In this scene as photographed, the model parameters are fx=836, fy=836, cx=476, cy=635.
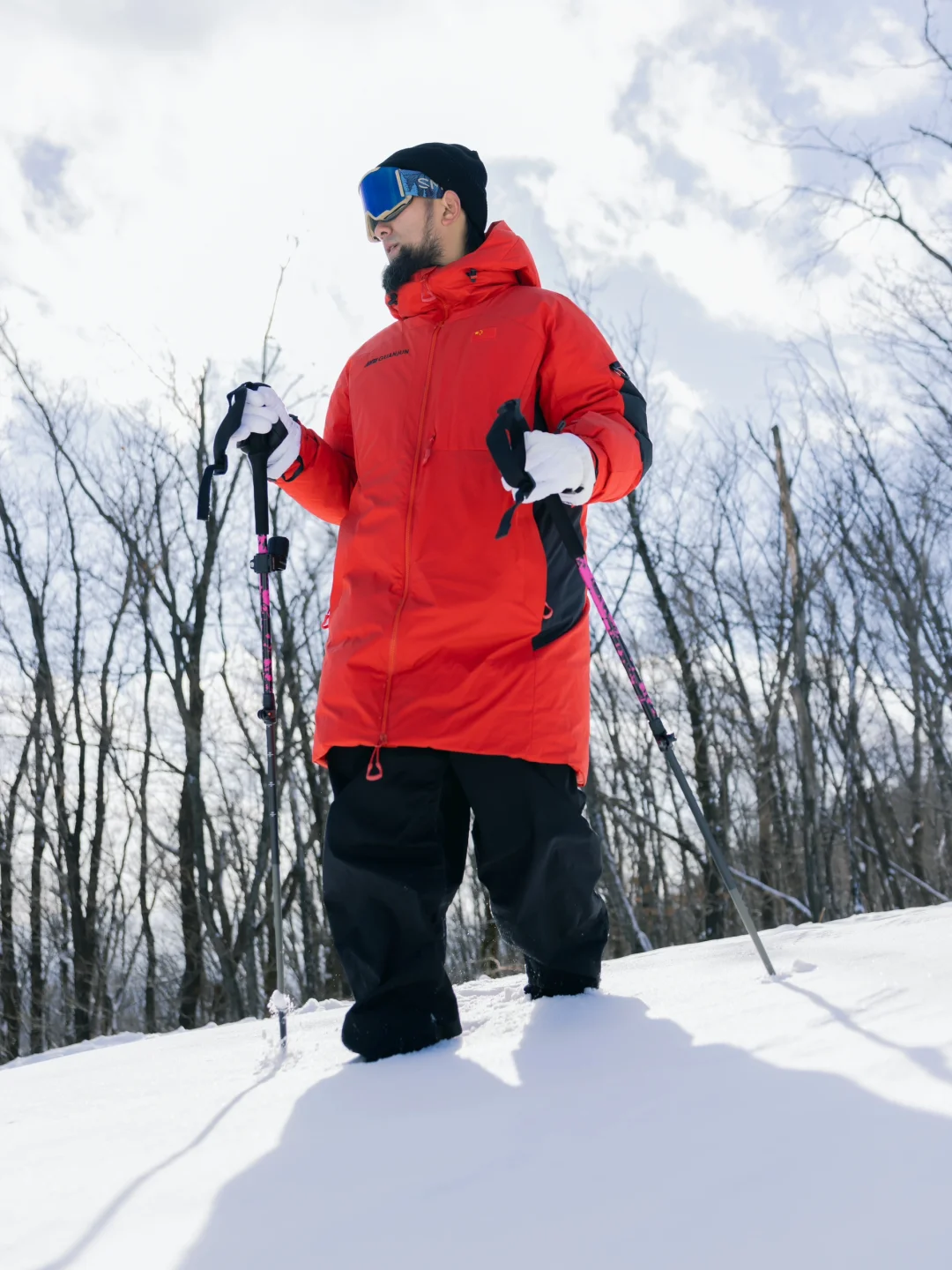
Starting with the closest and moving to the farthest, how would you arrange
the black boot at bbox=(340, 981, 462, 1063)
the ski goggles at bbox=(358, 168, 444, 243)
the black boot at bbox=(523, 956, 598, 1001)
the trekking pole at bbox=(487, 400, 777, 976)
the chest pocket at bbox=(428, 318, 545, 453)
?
the black boot at bbox=(340, 981, 462, 1063), the trekking pole at bbox=(487, 400, 777, 976), the black boot at bbox=(523, 956, 598, 1001), the chest pocket at bbox=(428, 318, 545, 453), the ski goggles at bbox=(358, 168, 444, 243)

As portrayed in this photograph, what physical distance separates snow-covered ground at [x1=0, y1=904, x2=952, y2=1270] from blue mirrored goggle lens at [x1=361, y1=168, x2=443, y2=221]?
6.92ft

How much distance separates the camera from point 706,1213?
0.77m

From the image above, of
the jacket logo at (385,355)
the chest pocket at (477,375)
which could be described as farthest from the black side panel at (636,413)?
the jacket logo at (385,355)

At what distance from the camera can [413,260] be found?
2.31 metres

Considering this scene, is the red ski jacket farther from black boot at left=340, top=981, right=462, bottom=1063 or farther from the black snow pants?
black boot at left=340, top=981, right=462, bottom=1063

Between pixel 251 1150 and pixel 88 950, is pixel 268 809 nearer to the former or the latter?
pixel 251 1150

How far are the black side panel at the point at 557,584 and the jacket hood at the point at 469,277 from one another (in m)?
0.65

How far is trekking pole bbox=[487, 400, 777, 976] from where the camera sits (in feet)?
5.88

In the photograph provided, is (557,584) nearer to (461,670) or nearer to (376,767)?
(461,670)

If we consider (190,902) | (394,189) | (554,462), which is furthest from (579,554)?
(190,902)

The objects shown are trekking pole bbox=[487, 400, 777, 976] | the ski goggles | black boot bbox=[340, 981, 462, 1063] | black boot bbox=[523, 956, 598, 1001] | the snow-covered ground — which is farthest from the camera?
the ski goggles

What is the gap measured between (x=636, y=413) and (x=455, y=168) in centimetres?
96

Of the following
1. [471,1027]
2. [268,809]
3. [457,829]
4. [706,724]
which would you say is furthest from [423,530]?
[706,724]

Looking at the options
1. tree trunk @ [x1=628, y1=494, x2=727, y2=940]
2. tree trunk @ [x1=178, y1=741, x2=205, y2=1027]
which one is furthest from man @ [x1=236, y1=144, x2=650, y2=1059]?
tree trunk @ [x1=628, y1=494, x2=727, y2=940]
